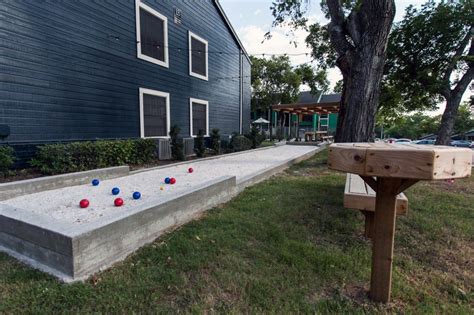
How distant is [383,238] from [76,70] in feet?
22.0

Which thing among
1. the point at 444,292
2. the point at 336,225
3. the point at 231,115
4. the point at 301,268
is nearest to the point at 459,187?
the point at 336,225

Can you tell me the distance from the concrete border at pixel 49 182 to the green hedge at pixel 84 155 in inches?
29.4

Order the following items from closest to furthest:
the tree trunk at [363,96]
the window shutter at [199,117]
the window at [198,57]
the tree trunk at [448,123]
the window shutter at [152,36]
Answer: the tree trunk at [363,96]
the window shutter at [152,36]
the window at [198,57]
the window shutter at [199,117]
the tree trunk at [448,123]

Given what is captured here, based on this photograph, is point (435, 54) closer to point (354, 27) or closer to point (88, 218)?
point (354, 27)

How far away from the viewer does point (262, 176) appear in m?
5.18

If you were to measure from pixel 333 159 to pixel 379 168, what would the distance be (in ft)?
0.82

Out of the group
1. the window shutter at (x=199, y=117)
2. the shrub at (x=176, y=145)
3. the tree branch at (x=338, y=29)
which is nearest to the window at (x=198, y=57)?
the window shutter at (x=199, y=117)

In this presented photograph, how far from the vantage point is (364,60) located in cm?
540

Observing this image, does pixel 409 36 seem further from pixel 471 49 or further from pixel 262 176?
pixel 262 176

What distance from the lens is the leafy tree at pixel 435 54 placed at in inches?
435

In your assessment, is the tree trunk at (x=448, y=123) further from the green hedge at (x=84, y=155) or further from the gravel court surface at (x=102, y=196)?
the green hedge at (x=84, y=155)

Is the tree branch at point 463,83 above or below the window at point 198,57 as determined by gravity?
below

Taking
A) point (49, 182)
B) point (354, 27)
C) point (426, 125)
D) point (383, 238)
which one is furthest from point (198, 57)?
point (426, 125)

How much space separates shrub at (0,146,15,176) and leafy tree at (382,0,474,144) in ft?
45.6
